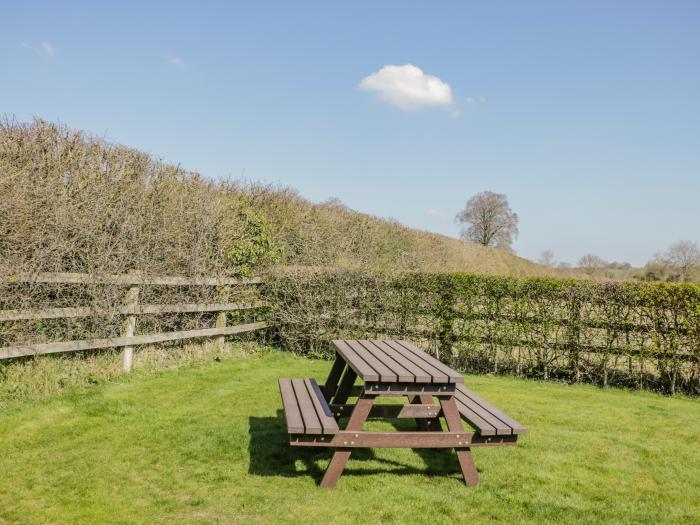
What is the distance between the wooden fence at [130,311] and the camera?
6859 millimetres

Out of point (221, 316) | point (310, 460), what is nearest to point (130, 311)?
point (221, 316)

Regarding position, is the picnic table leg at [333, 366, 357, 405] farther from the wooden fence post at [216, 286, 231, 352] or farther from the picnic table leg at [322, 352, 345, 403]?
the wooden fence post at [216, 286, 231, 352]

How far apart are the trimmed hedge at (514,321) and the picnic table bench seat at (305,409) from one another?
4.95 metres

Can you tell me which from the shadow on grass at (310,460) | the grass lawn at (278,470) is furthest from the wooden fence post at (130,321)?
the shadow on grass at (310,460)

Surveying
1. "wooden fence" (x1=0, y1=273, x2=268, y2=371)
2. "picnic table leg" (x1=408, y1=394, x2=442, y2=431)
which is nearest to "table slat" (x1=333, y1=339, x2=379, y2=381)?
"picnic table leg" (x1=408, y1=394, x2=442, y2=431)

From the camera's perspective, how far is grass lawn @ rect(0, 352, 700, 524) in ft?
13.7

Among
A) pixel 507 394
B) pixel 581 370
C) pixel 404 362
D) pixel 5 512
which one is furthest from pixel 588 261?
pixel 5 512

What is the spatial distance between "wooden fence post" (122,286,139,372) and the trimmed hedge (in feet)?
10.6

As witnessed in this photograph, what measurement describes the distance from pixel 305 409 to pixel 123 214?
5.39m

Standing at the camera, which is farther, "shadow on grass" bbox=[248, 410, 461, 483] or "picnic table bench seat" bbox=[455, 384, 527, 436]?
"shadow on grass" bbox=[248, 410, 461, 483]

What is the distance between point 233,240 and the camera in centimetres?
1076

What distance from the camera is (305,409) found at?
4770mm

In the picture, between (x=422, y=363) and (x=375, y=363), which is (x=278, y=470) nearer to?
(x=375, y=363)

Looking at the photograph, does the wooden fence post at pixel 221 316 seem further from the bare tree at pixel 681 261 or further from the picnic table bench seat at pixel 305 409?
the bare tree at pixel 681 261
